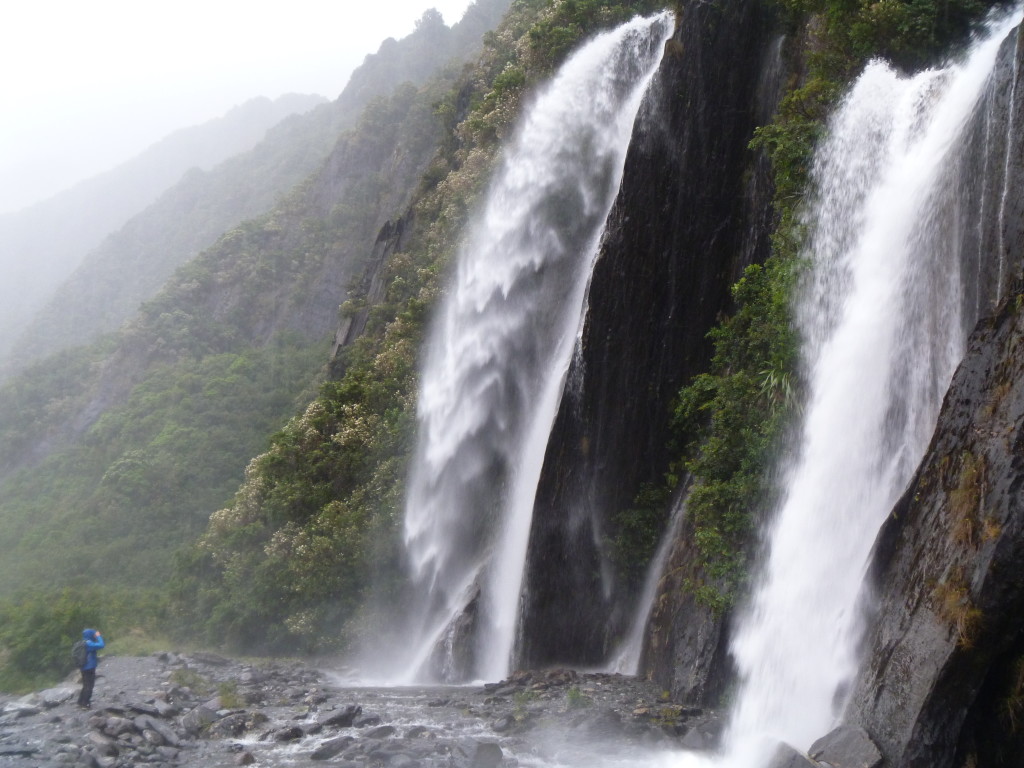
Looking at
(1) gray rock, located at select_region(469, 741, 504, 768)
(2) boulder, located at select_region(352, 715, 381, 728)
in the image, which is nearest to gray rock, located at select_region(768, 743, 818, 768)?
(1) gray rock, located at select_region(469, 741, 504, 768)

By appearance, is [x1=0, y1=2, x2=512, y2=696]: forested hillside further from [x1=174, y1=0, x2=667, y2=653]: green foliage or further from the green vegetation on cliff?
the green vegetation on cliff

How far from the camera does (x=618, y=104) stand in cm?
1995

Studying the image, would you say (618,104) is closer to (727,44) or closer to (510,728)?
(727,44)

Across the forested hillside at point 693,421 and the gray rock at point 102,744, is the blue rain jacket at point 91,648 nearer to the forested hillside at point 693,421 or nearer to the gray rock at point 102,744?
the gray rock at point 102,744

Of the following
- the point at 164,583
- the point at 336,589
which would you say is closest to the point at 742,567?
the point at 336,589

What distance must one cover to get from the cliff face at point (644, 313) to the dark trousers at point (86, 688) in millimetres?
6800

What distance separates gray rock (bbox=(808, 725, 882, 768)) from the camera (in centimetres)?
671

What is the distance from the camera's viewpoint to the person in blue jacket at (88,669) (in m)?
12.0

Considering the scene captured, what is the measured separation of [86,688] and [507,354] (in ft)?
34.6

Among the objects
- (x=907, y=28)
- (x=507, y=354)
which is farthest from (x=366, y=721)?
(x=907, y=28)

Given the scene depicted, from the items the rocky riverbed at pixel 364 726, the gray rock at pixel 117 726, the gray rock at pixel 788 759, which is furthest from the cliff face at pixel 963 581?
the gray rock at pixel 117 726

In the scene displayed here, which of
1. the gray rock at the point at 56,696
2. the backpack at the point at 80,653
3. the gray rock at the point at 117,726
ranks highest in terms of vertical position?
the backpack at the point at 80,653

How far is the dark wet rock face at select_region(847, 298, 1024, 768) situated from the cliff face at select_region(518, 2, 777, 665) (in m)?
7.23

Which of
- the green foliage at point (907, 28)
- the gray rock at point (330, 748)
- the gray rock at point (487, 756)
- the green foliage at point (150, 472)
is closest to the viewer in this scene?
the gray rock at point (487, 756)
